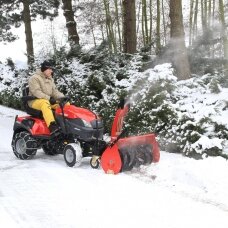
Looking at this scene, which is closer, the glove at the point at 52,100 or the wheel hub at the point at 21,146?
the glove at the point at 52,100

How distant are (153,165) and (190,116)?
6.57 feet

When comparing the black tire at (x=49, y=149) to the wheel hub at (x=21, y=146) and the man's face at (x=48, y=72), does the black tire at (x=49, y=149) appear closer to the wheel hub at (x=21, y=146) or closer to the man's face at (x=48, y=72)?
the wheel hub at (x=21, y=146)

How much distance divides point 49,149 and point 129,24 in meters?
8.09

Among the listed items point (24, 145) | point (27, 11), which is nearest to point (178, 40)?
point (24, 145)

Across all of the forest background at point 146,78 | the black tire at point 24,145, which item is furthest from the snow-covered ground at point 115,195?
the forest background at point 146,78

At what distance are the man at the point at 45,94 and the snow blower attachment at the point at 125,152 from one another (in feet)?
4.04

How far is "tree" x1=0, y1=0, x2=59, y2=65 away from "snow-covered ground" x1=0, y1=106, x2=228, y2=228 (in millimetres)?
16280

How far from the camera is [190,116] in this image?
8984 millimetres

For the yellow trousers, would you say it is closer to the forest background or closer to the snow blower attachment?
the forest background

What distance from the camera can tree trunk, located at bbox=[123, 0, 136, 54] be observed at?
15.5 metres

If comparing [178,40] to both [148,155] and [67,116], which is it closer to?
[67,116]

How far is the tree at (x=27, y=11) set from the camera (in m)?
23.0

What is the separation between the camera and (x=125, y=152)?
7.10 metres

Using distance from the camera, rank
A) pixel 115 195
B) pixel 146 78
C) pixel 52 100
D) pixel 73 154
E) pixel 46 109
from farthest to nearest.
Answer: pixel 146 78
pixel 52 100
pixel 46 109
pixel 73 154
pixel 115 195
